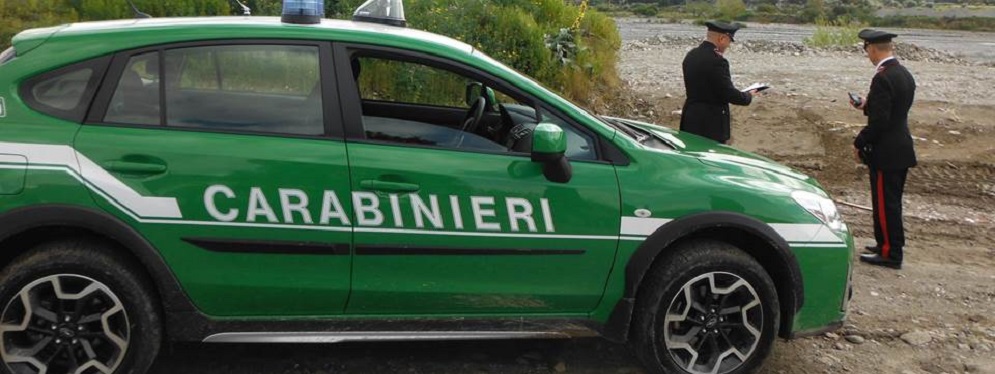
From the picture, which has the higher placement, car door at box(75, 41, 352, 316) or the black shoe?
car door at box(75, 41, 352, 316)

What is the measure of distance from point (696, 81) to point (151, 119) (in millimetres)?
4145

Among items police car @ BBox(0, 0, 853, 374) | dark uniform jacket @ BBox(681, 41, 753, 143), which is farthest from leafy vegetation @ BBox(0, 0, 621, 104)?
police car @ BBox(0, 0, 853, 374)

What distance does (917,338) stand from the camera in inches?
207

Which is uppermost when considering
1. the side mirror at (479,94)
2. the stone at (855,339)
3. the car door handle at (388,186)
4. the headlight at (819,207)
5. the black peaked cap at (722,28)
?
the black peaked cap at (722,28)

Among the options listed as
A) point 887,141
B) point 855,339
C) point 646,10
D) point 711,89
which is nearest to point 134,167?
point 855,339

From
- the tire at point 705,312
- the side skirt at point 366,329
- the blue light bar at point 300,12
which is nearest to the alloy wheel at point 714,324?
the tire at point 705,312

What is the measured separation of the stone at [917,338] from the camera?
5188 mm

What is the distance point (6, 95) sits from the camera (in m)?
3.95

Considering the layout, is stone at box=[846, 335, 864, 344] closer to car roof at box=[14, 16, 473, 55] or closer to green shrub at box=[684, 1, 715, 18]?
car roof at box=[14, 16, 473, 55]

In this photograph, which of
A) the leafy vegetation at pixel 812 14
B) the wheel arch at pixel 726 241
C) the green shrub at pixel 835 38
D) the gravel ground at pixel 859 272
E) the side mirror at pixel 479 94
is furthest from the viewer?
the leafy vegetation at pixel 812 14

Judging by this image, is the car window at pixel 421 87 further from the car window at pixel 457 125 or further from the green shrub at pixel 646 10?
the green shrub at pixel 646 10

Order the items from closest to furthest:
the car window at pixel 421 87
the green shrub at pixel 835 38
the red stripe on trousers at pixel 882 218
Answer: the red stripe on trousers at pixel 882 218 → the car window at pixel 421 87 → the green shrub at pixel 835 38

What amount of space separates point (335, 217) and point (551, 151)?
3.05 ft

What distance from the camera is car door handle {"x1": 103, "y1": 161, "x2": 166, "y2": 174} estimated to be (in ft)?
12.7
